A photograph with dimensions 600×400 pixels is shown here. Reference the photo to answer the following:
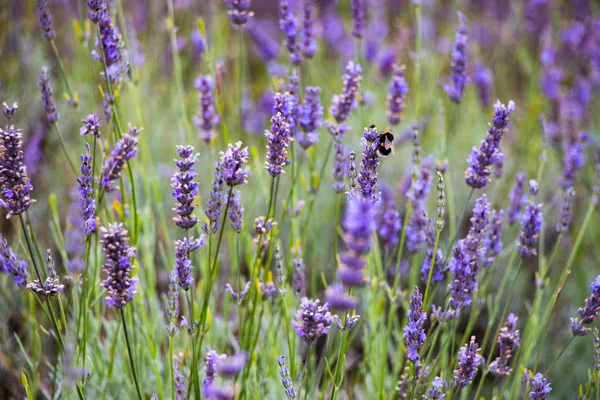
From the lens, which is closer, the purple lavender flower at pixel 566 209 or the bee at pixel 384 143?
the bee at pixel 384 143

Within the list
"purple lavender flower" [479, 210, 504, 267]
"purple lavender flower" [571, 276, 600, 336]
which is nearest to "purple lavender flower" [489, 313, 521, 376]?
"purple lavender flower" [571, 276, 600, 336]

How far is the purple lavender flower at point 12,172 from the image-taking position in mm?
1048

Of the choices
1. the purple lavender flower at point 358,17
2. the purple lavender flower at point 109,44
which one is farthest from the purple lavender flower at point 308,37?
the purple lavender flower at point 109,44

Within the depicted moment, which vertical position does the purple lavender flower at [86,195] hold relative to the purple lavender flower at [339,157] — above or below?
below

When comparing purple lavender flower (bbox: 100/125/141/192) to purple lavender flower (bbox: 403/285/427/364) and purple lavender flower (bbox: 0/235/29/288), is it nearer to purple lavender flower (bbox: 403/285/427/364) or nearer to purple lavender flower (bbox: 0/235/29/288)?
purple lavender flower (bbox: 0/235/29/288)

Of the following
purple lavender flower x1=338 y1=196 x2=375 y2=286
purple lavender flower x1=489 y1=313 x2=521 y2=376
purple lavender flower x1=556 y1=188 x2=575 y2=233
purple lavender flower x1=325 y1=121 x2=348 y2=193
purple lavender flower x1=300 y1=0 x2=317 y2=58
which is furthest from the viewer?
purple lavender flower x1=300 y1=0 x2=317 y2=58

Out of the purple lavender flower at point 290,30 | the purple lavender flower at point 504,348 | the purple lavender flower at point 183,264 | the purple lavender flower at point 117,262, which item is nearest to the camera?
the purple lavender flower at point 117,262

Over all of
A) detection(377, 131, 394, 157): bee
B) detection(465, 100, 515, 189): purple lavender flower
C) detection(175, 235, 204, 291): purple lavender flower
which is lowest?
detection(175, 235, 204, 291): purple lavender flower

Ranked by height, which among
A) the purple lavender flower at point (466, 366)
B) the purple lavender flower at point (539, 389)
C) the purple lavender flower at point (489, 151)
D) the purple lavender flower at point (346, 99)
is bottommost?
the purple lavender flower at point (539, 389)

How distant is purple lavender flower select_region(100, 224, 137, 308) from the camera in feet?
3.29

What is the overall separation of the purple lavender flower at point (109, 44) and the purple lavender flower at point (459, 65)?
1.04m

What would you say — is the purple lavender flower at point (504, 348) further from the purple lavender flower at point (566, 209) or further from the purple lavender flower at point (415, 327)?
the purple lavender flower at point (566, 209)

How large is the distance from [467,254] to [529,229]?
0.29 meters

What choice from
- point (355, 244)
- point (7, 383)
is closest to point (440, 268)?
point (355, 244)
